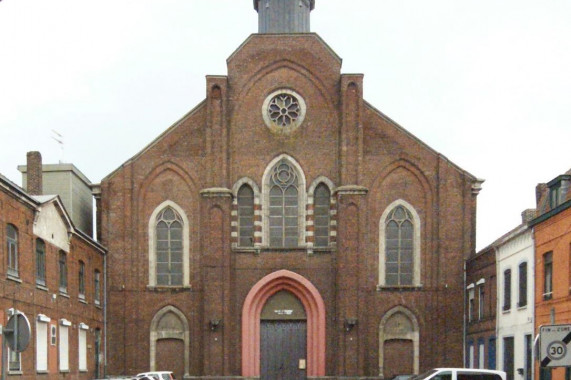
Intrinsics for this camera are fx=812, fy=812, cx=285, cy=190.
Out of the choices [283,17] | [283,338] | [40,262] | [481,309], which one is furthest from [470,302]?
[40,262]

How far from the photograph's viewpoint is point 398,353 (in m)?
37.2

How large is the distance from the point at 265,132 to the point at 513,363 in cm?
1536

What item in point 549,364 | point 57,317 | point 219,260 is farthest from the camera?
point 219,260

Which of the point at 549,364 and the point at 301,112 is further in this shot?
the point at 301,112

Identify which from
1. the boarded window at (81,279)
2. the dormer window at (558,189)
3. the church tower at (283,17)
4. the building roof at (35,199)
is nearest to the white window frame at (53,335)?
the boarded window at (81,279)

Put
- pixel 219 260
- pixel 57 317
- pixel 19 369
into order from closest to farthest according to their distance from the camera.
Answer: pixel 19 369, pixel 57 317, pixel 219 260

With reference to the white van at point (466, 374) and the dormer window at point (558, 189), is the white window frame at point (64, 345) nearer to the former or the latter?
the white van at point (466, 374)

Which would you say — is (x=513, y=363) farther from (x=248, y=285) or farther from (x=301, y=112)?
(x=301, y=112)

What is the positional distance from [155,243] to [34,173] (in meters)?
7.22

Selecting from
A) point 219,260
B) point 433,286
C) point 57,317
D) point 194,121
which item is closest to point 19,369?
point 57,317

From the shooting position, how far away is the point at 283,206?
125ft

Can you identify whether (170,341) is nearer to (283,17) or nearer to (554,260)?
(283,17)

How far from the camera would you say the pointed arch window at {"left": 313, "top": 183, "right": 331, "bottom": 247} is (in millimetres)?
38031

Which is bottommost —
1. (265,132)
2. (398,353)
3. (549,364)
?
(398,353)
